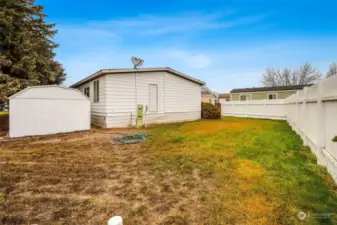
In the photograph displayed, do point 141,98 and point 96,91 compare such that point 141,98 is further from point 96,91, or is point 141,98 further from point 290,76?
point 290,76

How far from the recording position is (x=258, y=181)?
2703 millimetres

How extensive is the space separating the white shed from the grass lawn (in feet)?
Result: 8.01

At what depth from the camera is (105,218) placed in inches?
73.4

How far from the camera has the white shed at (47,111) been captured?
6.34 m

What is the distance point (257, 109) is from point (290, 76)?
3280 cm

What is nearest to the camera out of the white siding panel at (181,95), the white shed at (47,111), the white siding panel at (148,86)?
the white shed at (47,111)

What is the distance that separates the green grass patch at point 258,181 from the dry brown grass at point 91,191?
0.97ft

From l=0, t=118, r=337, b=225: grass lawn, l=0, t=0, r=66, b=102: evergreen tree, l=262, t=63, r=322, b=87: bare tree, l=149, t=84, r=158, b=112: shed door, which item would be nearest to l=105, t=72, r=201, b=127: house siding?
l=149, t=84, r=158, b=112: shed door

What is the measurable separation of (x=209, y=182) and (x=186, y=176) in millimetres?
433

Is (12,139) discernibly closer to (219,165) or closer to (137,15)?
(219,165)

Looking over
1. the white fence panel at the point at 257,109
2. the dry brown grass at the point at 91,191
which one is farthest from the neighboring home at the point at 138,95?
the white fence panel at the point at 257,109

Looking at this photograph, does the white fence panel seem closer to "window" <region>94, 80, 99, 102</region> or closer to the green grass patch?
the green grass patch

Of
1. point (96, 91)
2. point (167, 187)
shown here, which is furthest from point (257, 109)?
point (167, 187)

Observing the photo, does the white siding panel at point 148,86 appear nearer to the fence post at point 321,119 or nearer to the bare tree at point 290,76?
the fence post at point 321,119
